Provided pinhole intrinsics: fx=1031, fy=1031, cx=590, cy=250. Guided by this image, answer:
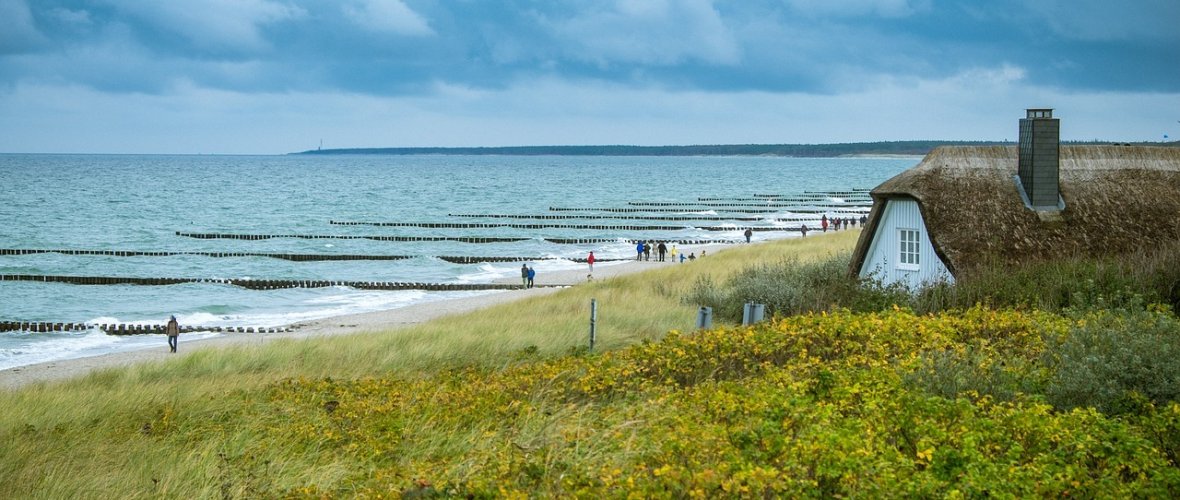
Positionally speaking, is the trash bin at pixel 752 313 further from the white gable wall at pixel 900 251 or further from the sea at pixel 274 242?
the sea at pixel 274 242

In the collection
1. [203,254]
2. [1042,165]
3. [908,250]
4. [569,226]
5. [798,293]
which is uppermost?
[1042,165]

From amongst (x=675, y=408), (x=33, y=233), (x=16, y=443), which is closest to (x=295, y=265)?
(x=33, y=233)

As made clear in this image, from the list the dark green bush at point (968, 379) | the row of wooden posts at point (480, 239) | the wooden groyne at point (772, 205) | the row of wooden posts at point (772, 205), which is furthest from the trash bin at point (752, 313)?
the wooden groyne at point (772, 205)

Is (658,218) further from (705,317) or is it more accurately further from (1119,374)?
(1119,374)

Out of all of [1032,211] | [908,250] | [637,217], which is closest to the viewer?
[1032,211]

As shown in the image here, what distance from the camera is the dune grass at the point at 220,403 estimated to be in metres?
9.19

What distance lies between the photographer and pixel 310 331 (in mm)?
33594

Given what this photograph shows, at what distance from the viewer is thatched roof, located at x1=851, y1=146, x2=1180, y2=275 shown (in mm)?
21844

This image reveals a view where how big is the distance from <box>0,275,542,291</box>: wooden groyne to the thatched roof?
83.1ft

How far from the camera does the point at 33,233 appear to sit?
7588 cm

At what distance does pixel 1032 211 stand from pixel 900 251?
288cm

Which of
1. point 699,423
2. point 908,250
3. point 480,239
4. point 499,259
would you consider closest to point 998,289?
point 908,250

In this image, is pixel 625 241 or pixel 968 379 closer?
pixel 968 379

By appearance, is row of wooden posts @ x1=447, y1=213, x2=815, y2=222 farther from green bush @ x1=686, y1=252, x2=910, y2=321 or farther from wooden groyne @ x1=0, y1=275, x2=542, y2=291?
green bush @ x1=686, y1=252, x2=910, y2=321
